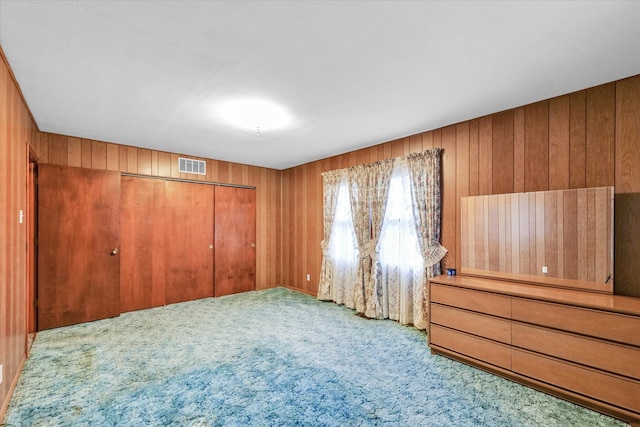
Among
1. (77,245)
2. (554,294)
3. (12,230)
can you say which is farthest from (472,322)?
(77,245)

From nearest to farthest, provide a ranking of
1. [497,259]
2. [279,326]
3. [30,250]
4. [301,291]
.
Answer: [497,259] < [30,250] < [279,326] < [301,291]

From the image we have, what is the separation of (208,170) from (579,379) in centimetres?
555

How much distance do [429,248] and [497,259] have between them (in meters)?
0.76

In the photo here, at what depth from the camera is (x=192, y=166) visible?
5.11 metres

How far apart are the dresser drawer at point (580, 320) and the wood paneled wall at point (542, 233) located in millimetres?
494

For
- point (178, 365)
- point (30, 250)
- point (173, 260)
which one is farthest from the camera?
point (173, 260)

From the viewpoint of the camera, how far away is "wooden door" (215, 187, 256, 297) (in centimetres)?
542

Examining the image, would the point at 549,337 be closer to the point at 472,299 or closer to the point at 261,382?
the point at 472,299

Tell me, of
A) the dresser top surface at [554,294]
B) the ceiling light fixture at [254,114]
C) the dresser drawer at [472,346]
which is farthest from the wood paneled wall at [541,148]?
the ceiling light fixture at [254,114]

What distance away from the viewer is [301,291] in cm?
575

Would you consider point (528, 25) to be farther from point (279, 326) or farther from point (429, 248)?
point (279, 326)

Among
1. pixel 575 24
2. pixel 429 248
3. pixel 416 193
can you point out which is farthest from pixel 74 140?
pixel 575 24

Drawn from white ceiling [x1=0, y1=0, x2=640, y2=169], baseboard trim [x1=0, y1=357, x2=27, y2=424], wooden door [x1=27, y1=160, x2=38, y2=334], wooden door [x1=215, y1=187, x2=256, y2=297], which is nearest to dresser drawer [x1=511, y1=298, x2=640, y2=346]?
white ceiling [x1=0, y1=0, x2=640, y2=169]

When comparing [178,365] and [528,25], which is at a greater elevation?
[528,25]
